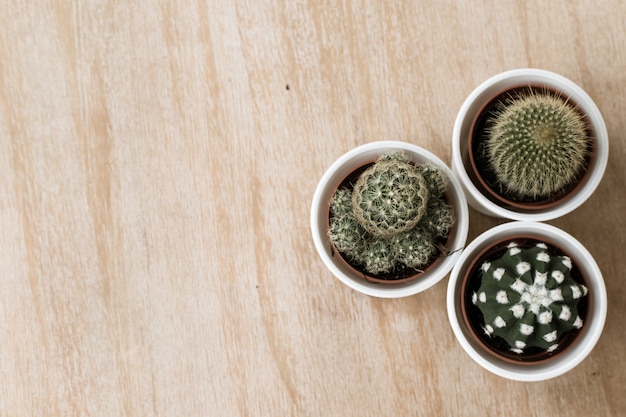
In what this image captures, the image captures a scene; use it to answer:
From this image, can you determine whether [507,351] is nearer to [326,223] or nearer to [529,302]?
[529,302]

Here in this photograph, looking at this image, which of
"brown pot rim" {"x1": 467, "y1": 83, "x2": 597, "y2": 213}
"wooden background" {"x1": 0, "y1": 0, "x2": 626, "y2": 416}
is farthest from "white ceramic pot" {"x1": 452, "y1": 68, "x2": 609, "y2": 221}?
"wooden background" {"x1": 0, "y1": 0, "x2": 626, "y2": 416}

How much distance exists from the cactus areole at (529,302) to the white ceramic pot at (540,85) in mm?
51

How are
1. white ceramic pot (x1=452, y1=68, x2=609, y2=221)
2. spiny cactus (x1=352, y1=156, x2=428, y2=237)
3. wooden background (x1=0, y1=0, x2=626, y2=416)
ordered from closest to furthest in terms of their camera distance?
spiny cactus (x1=352, y1=156, x2=428, y2=237) → white ceramic pot (x1=452, y1=68, x2=609, y2=221) → wooden background (x1=0, y1=0, x2=626, y2=416)

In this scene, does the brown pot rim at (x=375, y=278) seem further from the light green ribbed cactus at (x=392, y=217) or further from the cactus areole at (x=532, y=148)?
the cactus areole at (x=532, y=148)

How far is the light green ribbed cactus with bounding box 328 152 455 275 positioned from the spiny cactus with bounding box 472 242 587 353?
0.09 meters

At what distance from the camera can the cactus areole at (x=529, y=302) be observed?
73 centimetres

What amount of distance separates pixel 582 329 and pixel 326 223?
1.23ft

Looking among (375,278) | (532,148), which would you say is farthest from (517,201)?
(375,278)

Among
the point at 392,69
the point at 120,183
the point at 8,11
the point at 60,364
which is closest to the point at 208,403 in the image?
the point at 60,364

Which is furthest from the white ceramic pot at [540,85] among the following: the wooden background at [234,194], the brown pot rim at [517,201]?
the wooden background at [234,194]

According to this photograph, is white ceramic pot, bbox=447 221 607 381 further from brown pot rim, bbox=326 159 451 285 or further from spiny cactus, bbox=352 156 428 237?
spiny cactus, bbox=352 156 428 237

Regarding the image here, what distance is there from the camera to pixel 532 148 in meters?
0.72

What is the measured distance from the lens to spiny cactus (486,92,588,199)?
0.71 m

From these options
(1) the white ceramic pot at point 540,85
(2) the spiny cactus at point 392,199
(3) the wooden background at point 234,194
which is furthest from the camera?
(3) the wooden background at point 234,194
